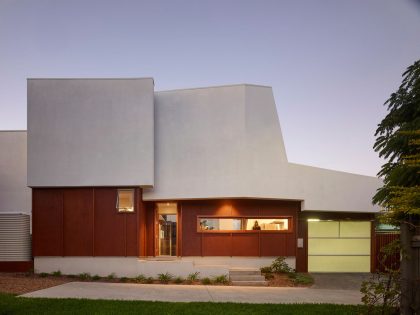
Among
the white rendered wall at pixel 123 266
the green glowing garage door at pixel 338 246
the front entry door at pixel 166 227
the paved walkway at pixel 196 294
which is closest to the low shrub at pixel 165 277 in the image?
the white rendered wall at pixel 123 266

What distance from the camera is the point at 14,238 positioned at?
55.3 feet

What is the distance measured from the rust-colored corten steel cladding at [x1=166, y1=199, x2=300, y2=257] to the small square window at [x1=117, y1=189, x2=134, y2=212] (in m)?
Answer: 2.49

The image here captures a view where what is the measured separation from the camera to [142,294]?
11.9m

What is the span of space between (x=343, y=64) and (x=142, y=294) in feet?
44.6

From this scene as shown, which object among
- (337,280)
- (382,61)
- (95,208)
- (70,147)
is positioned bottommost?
(337,280)

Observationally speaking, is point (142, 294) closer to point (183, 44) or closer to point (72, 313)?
point (72, 313)

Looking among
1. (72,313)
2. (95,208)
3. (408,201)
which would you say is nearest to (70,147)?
(95,208)

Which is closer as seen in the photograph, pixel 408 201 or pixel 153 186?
pixel 408 201

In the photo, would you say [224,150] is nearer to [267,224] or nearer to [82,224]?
[267,224]

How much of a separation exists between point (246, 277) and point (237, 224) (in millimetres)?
2896

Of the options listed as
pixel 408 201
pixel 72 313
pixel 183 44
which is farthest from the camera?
pixel 183 44

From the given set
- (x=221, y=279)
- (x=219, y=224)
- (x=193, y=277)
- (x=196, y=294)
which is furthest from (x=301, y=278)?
(x=196, y=294)

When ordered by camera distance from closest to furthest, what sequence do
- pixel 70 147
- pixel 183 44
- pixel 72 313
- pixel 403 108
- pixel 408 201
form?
pixel 408 201 < pixel 72 313 < pixel 403 108 < pixel 70 147 < pixel 183 44

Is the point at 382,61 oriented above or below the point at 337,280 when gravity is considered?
above
